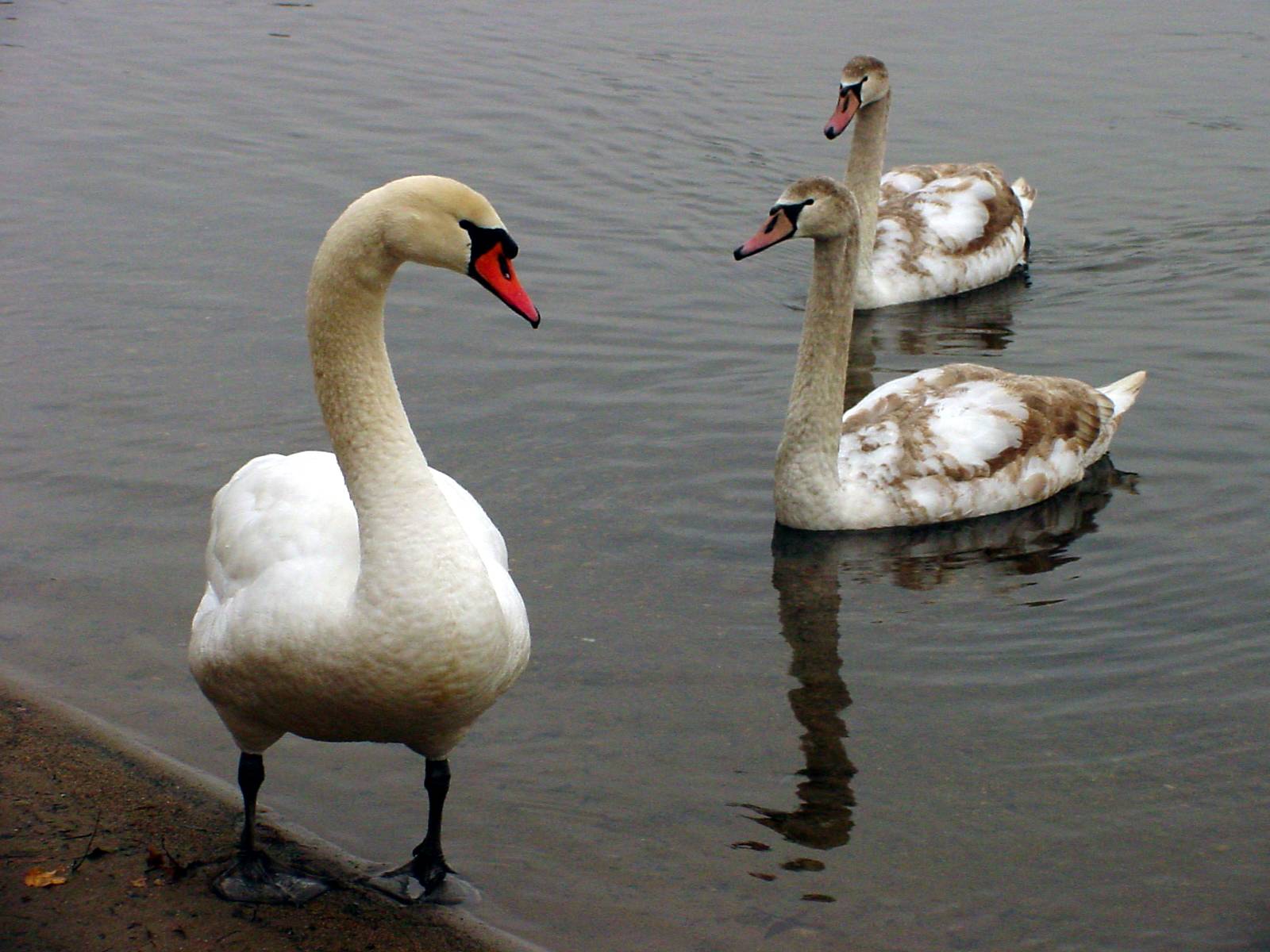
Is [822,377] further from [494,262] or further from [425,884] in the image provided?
[494,262]

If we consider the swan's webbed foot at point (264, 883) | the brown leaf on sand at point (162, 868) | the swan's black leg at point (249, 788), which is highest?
the swan's black leg at point (249, 788)

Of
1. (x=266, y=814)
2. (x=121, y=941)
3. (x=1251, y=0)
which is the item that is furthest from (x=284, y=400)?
(x=1251, y=0)

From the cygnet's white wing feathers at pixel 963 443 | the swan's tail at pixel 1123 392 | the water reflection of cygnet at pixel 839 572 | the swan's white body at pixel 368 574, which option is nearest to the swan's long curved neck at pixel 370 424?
the swan's white body at pixel 368 574

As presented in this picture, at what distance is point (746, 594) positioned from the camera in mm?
7230

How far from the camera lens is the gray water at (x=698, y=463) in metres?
5.31

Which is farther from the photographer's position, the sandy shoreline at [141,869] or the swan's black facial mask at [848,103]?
the swan's black facial mask at [848,103]

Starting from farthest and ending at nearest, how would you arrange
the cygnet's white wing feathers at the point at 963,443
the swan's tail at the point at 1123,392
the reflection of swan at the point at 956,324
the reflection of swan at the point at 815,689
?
the reflection of swan at the point at 956,324 → the swan's tail at the point at 1123,392 → the cygnet's white wing feathers at the point at 963,443 → the reflection of swan at the point at 815,689

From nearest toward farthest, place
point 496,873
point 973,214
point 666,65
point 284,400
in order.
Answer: point 496,873, point 284,400, point 973,214, point 666,65

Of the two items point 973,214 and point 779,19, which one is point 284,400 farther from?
point 779,19

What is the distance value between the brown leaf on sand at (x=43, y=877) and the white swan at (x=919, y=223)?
8111 mm

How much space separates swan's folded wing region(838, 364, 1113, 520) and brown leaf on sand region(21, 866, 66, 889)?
15.3 ft

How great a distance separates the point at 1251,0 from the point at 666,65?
279 inches

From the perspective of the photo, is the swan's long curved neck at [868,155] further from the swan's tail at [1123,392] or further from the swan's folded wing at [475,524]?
the swan's folded wing at [475,524]

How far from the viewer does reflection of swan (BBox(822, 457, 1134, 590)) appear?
762 centimetres
